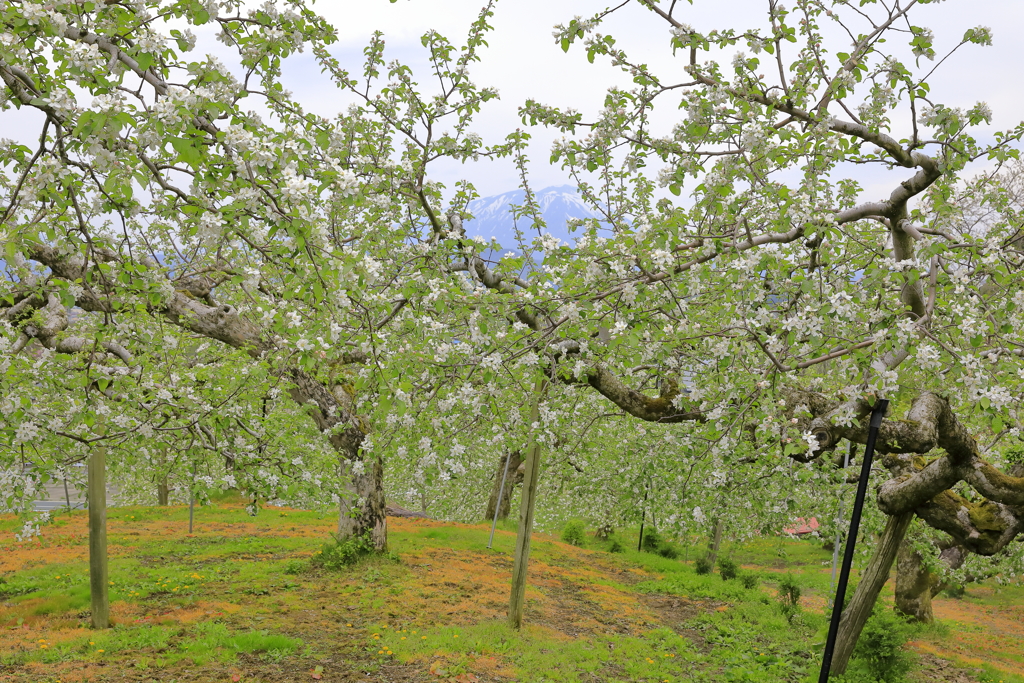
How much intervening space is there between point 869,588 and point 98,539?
38.5 feet

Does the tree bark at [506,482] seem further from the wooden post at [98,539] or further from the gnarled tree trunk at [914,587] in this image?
the wooden post at [98,539]

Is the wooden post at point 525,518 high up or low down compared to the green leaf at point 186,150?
down

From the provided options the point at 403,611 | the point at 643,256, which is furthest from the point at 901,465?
the point at 403,611

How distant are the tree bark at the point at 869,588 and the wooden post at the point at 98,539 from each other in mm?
11328

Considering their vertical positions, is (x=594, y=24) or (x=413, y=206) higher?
(x=594, y=24)

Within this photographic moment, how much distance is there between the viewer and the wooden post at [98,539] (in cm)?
902

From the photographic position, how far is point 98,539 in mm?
9266

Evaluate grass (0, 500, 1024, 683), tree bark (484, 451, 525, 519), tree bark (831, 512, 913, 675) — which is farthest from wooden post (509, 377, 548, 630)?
tree bark (484, 451, 525, 519)

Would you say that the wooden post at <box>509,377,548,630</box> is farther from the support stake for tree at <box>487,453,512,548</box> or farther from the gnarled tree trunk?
the gnarled tree trunk

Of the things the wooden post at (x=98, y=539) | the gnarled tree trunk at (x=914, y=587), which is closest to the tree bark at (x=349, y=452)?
the wooden post at (x=98, y=539)

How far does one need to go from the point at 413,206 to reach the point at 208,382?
385 centimetres

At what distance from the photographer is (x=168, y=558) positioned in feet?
52.2

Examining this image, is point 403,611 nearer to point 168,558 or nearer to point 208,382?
point 208,382

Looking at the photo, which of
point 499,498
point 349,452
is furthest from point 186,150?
point 499,498
